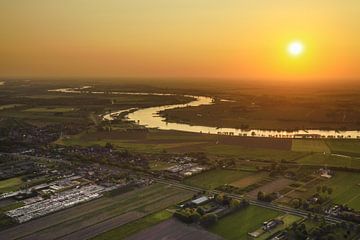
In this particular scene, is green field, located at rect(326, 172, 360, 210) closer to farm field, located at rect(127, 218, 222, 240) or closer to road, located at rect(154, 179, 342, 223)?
road, located at rect(154, 179, 342, 223)

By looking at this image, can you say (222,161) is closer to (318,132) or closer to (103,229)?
(103,229)

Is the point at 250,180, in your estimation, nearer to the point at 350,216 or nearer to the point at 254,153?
the point at 350,216

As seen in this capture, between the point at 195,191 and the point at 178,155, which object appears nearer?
the point at 195,191

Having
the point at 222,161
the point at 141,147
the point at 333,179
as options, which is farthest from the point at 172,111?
the point at 333,179

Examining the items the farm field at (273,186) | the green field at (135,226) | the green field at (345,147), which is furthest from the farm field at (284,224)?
the green field at (345,147)

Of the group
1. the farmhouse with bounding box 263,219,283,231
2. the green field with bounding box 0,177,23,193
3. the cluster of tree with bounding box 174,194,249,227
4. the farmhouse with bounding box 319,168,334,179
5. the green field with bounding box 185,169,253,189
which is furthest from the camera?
the farmhouse with bounding box 319,168,334,179

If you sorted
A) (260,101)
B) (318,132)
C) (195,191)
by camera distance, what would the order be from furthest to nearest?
(260,101)
(318,132)
(195,191)

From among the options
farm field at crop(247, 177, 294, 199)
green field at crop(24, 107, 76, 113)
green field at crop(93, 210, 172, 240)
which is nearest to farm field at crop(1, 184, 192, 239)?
green field at crop(93, 210, 172, 240)
